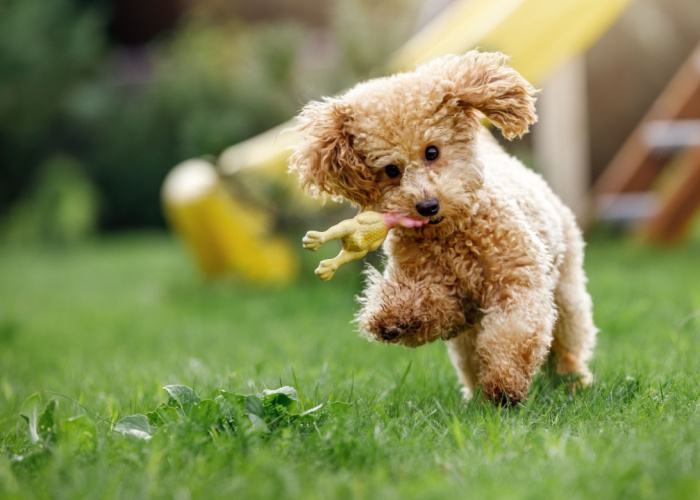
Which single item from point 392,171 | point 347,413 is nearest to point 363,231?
point 392,171

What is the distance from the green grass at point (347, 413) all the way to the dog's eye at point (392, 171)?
70cm

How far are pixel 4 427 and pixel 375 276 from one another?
1.36m

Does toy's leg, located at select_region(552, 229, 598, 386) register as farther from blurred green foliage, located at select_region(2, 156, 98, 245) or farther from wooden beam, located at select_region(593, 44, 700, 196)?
blurred green foliage, located at select_region(2, 156, 98, 245)

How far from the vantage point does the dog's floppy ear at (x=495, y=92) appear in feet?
7.90

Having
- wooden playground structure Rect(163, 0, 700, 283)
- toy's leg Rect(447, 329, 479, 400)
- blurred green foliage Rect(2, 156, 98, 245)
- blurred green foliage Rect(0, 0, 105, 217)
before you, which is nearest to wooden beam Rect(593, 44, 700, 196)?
wooden playground structure Rect(163, 0, 700, 283)

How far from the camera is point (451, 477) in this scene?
5.99 ft

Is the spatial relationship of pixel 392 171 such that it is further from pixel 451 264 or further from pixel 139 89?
pixel 139 89

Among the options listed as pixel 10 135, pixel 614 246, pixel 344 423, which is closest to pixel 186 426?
pixel 344 423

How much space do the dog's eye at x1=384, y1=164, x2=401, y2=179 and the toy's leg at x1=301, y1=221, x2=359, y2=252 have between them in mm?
217

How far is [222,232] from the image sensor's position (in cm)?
→ 632

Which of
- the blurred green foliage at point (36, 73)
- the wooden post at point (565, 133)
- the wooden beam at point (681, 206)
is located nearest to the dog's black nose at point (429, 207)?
the wooden beam at point (681, 206)

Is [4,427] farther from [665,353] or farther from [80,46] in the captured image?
A: [80,46]

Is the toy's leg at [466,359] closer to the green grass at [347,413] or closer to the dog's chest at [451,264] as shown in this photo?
the green grass at [347,413]

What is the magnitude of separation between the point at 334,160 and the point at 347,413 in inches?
30.3
